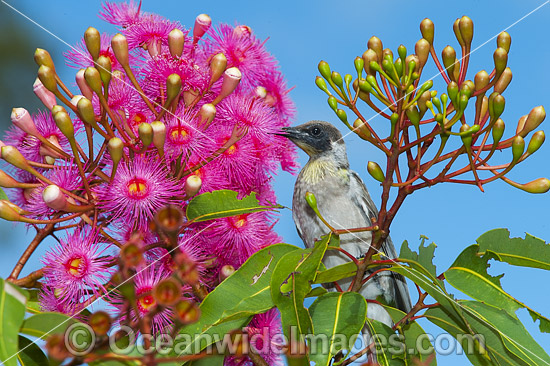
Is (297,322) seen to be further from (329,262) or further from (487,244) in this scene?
(329,262)

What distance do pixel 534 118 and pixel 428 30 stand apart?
0.32 m

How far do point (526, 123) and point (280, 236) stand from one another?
0.69 metres

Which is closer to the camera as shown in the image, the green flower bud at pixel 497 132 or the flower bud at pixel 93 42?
the green flower bud at pixel 497 132

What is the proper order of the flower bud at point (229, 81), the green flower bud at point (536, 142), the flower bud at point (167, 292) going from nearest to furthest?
the flower bud at point (167, 292) < the green flower bud at point (536, 142) < the flower bud at point (229, 81)

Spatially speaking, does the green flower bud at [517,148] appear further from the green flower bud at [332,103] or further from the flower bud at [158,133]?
the flower bud at [158,133]

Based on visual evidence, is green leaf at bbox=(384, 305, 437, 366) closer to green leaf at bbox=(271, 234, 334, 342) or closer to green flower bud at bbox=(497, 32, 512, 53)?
green leaf at bbox=(271, 234, 334, 342)

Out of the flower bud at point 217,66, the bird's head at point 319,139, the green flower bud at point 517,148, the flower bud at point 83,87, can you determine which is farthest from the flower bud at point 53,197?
the bird's head at point 319,139

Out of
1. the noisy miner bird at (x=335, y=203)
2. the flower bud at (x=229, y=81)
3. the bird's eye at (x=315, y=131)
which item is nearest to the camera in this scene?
the flower bud at (x=229, y=81)

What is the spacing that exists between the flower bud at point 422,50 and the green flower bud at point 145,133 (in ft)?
2.04

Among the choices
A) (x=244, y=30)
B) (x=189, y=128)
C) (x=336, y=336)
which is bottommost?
(x=336, y=336)

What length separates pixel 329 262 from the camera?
97.1 inches

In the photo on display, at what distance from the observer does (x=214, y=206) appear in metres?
1.43

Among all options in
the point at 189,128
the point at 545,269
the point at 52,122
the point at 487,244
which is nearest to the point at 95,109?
the point at 52,122

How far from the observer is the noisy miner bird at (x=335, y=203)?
7.75ft
